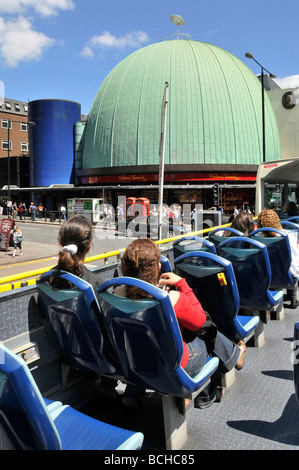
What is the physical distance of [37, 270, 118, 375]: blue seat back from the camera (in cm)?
259

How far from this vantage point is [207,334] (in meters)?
2.88

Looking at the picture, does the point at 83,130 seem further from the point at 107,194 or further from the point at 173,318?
the point at 173,318

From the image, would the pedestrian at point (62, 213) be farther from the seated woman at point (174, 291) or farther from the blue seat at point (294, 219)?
the seated woman at point (174, 291)

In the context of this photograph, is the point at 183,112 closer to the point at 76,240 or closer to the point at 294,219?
the point at 294,219

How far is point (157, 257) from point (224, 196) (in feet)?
118

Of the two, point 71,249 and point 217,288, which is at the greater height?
point 71,249

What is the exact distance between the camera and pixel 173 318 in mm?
2182

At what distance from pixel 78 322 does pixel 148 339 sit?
2.10 feet

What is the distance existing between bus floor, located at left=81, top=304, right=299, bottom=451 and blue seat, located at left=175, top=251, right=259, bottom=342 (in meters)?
0.50

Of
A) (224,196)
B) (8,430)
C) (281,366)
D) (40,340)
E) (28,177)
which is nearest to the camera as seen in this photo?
(8,430)

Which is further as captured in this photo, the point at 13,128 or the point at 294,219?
the point at 13,128

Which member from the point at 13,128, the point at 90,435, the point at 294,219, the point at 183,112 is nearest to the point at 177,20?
Result: the point at 183,112
